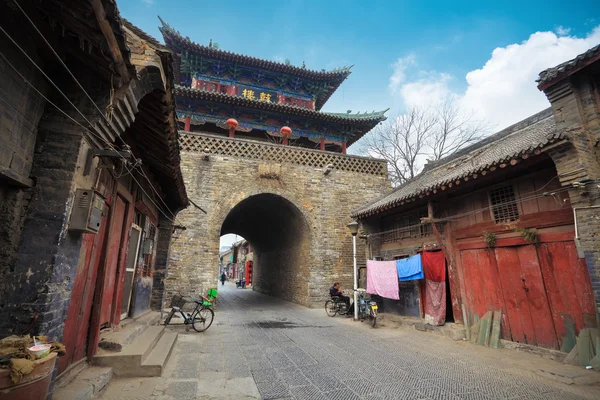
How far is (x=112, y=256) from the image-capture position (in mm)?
5004

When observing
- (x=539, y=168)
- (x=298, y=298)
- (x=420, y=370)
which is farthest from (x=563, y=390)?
(x=298, y=298)

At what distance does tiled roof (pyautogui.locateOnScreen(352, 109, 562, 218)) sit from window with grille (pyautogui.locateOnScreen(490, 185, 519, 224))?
2.27ft

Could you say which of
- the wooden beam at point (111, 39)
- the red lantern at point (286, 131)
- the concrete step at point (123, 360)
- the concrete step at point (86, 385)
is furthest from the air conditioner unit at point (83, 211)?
the red lantern at point (286, 131)

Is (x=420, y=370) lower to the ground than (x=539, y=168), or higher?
lower

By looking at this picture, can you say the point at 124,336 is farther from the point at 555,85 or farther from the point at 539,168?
the point at 555,85

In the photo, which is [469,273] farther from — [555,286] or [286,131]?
[286,131]

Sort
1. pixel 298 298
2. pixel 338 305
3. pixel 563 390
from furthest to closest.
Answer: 1. pixel 298 298
2. pixel 338 305
3. pixel 563 390

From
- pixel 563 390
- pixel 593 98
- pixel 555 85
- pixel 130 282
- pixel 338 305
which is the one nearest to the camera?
pixel 563 390

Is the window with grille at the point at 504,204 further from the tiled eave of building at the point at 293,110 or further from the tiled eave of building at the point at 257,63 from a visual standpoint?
the tiled eave of building at the point at 257,63

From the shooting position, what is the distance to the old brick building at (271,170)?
11.6 m

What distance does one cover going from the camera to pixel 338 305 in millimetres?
10461

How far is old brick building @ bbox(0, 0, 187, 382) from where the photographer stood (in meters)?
2.46

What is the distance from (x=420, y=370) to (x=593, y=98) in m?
5.29

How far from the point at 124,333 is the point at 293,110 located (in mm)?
11909
